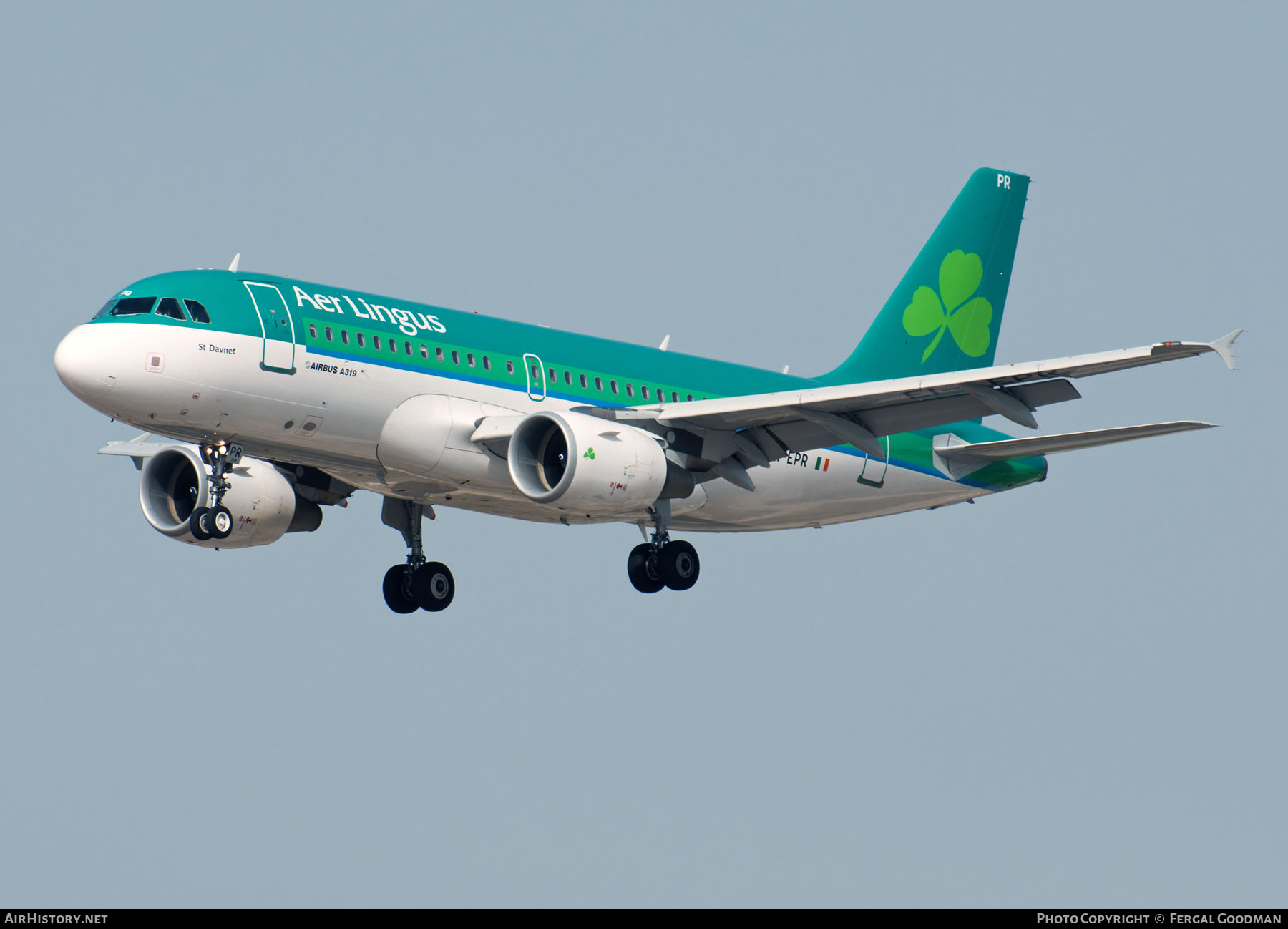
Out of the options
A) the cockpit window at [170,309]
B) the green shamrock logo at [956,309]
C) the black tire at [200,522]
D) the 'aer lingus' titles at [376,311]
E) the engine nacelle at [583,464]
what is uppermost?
the green shamrock logo at [956,309]

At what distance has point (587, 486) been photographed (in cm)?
3097

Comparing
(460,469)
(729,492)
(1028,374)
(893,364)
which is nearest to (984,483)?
(893,364)

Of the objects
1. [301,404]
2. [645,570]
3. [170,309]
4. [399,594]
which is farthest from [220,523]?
[645,570]

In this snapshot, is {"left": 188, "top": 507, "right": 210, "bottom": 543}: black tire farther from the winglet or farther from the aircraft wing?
the winglet

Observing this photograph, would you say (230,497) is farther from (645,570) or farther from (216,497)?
(645,570)

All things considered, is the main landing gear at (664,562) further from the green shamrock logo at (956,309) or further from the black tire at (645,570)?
the green shamrock logo at (956,309)

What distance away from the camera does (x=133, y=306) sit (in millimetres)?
29312

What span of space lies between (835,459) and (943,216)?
28.3 ft

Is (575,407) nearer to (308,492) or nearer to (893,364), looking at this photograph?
(308,492)

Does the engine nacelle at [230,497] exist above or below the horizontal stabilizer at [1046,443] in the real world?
below

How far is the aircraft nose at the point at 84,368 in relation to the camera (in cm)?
2844

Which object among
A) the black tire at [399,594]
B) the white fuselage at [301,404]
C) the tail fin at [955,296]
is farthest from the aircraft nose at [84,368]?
the tail fin at [955,296]

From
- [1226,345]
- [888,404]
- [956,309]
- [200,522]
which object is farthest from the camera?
[956,309]

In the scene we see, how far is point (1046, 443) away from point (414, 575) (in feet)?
43.3
